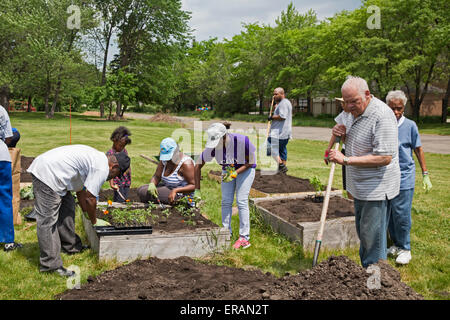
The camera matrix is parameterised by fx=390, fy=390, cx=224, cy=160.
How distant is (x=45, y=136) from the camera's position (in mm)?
19125

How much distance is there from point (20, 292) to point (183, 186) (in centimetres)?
258

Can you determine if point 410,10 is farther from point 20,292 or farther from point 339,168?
point 20,292

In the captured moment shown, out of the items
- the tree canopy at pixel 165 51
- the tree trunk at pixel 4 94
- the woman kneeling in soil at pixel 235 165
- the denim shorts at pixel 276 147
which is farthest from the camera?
the tree trunk at pixel 4 94

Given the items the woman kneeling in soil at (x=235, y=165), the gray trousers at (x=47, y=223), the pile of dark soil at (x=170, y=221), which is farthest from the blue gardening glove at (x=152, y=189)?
the gray trousers at (x=47, y=223)

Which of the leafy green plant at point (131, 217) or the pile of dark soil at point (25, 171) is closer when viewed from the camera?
the leafy green plant at point (131, 217)

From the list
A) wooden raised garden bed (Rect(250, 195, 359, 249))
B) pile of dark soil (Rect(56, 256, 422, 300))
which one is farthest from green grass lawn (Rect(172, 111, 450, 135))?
pile of dark soil (Rect(56, 256, 422, 300))

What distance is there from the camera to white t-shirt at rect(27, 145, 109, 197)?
3.88 metres

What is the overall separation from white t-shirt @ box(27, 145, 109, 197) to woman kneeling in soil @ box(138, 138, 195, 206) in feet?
4.76

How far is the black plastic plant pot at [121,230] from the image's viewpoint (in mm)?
4281

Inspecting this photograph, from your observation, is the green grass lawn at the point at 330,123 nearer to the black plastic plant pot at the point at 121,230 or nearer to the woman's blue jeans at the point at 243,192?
the woman's blue jeans at the point at 243,192

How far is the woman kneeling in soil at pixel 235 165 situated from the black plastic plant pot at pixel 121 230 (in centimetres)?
112

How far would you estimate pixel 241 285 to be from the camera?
134 inches

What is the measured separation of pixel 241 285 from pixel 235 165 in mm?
1854
